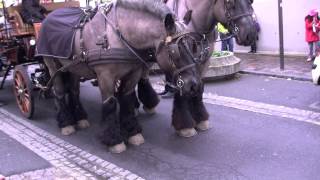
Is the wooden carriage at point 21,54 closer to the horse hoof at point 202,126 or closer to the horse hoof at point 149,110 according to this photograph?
the horse hoof at point 149,110

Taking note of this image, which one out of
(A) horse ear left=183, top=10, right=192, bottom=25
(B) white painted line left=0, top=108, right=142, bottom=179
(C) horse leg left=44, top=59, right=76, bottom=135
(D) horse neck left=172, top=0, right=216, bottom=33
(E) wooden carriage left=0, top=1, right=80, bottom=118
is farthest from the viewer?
(E) wooden carriage left=0, top=1, right=80, bottom=118

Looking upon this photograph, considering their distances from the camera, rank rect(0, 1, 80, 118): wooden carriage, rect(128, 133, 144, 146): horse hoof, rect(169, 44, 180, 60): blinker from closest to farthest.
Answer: rect(169, 44, 180, 60): blinker < rect(128, 133, 144, 146): horse hoof < rect(0, 1, 80, 118): wooden carriage

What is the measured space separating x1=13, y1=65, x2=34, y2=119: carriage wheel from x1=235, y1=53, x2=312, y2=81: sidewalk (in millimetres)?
4965

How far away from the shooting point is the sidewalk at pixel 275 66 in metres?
9.37

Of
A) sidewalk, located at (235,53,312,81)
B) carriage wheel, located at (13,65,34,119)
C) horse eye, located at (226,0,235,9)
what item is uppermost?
horse eye, located at (226,0,235,9)

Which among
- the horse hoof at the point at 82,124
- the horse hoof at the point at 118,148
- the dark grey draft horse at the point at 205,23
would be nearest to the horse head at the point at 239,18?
the dark grey draft horse at the point at 205,23

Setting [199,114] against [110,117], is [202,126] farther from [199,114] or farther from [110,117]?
[110,117]

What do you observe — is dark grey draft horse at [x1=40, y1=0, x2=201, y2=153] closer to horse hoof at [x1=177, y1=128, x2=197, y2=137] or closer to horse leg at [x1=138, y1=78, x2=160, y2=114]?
horse hoof at [x1=177, y1=128, x2=197, y2=137]

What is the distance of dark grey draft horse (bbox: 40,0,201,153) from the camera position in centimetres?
451

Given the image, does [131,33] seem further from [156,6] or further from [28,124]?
[28,124]

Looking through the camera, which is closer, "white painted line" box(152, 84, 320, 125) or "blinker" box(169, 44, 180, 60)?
"blinker" box(169, 44, 180, 60)

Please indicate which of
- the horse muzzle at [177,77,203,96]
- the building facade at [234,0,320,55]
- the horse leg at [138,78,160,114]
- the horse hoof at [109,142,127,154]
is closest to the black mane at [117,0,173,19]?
the horse muzzle at [177,77,203,96]

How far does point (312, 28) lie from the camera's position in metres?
10.7

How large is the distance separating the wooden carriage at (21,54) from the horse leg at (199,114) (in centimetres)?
245
